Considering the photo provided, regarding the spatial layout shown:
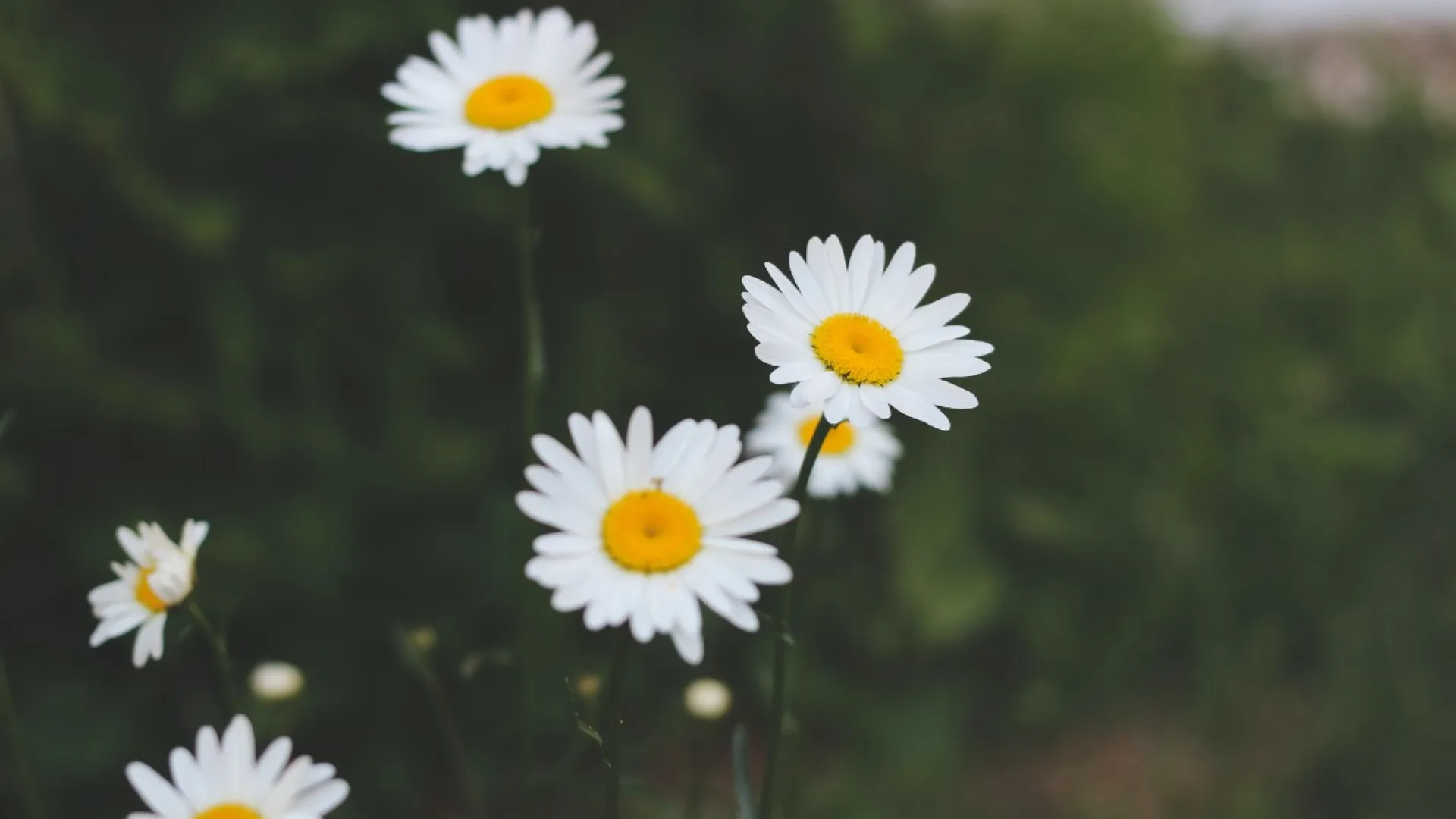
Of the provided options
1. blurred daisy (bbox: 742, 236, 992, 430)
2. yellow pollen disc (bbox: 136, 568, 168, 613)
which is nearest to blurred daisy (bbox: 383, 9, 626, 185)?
blurred daisy (bbox: 742, 236, 992, 430)

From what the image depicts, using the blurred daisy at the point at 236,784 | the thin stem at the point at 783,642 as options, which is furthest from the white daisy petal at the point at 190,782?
the thin stem at the point at 783,642

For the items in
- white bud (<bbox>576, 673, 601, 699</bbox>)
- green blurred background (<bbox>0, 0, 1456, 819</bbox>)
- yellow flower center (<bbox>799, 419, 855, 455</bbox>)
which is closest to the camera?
white bud (<bbox>576, 673, 601, 699</bbox>)

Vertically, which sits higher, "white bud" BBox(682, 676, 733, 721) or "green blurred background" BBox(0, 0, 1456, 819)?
"green blurred background" BBox(0, 0, 1456, 819)

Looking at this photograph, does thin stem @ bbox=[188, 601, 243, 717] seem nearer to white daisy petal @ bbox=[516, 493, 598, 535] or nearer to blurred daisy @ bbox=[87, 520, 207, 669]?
blurred daisy @ bbox=[87, 520, 207, 669]

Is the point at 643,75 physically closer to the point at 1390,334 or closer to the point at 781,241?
the point at 781,241

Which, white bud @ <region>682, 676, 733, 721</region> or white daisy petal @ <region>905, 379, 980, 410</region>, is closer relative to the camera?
white daisy petal @ <region>905, 379, 980, 410</region>

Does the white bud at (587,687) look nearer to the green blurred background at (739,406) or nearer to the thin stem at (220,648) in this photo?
the green blurred background at (739,406)

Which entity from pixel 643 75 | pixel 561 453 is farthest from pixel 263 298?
pixel 561 453
